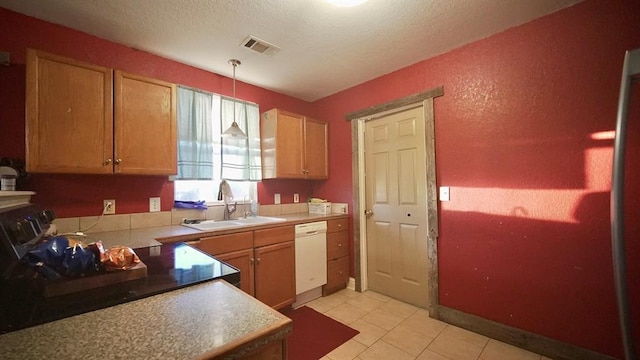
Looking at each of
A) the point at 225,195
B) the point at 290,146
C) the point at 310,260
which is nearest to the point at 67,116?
the point at 225,195

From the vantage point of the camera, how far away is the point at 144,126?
2.00 meters

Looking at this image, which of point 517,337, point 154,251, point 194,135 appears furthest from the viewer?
point 194,135

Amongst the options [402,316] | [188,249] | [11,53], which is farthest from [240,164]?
[402,316]

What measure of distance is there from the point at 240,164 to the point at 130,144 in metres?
1.08

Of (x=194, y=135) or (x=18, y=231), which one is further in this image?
(x=194, y=135)

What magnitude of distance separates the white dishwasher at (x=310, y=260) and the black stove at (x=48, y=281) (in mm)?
1484

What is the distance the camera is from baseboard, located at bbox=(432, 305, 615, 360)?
171 centimetres

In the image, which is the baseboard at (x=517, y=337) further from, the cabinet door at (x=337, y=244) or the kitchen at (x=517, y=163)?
the cabinet door at (x=337, y=244)

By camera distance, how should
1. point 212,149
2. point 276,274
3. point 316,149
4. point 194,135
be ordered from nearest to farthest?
point 276,274
point 194,135
point 212,149
point 316,149

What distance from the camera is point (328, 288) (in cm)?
288

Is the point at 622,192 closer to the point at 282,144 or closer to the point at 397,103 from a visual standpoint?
the point at 397,103

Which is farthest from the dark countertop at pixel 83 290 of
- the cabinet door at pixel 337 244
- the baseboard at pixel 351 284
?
the baseboard at pixel 351 284

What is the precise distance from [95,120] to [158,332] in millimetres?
1886

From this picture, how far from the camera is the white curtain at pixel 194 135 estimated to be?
7.97 feet
